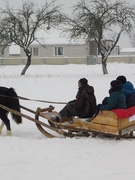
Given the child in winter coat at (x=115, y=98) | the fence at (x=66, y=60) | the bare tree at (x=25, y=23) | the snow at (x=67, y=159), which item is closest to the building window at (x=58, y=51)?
the fence at (x=66, y=60)

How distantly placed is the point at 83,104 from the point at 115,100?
0.86m

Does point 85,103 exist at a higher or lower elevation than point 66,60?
lower

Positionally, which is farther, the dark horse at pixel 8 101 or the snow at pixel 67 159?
the dark horse at pixel 8 101

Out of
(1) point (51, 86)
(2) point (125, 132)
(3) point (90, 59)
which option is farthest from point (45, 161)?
(3) point (90, 59)

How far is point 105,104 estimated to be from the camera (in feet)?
28.0

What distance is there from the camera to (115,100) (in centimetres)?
808

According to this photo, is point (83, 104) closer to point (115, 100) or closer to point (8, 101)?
point (115, 100)

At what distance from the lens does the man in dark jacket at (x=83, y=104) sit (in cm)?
860

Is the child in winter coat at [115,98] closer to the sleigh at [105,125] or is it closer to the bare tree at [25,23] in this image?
the sleigh at [105,125]

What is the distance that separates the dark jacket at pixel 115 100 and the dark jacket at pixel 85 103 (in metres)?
0.54

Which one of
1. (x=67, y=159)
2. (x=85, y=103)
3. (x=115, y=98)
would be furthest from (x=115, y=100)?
(x=67, y=159)

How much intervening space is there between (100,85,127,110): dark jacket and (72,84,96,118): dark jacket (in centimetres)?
54

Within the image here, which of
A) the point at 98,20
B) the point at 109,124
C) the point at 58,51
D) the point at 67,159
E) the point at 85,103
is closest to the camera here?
the point at 67,159

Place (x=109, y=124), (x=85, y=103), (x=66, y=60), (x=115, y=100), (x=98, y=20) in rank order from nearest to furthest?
(x=109, y=124)
(x=115, y=100)
(x=85, y=103)
(x=98, y=20)
(x=66, y=60)
